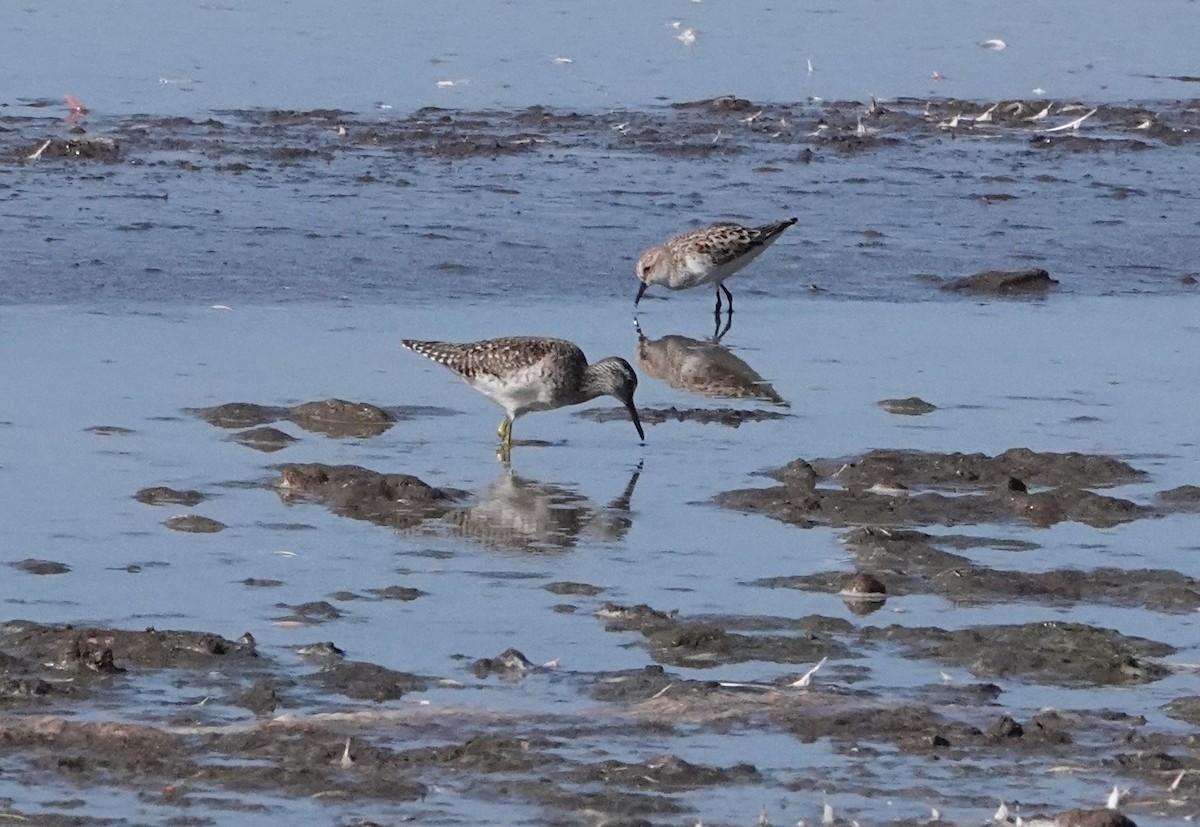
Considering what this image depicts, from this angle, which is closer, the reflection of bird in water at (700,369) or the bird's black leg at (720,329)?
the reflection of bird in water at (700,369)

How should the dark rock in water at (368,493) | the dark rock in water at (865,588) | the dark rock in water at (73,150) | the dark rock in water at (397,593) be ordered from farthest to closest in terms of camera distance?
the dark rock in water at (73,150), the dark rock in water at (368,493), the dark rock in water at (865,588), the dark rock in water at (397,593)

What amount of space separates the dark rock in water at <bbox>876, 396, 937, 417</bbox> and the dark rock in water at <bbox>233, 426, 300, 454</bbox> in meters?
3.28

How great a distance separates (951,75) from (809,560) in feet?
55.5

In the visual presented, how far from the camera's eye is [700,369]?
1394 cm

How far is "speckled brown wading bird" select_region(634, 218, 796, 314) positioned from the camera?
50.7 feet

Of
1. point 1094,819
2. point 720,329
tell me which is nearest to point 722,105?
point 720,329

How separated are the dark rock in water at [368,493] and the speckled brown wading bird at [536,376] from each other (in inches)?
48.2

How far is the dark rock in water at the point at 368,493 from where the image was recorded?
10.2 meters

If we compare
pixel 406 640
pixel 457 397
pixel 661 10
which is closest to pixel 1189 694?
pixel 406 640

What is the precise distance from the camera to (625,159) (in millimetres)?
20047

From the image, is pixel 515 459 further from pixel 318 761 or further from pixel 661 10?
pixel 661 10

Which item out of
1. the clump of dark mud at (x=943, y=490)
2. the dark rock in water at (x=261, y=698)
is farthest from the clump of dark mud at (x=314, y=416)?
the dark rock in water at (x=261, y=698)

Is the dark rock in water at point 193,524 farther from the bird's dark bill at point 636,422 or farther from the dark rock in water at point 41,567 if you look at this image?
the bird's dark bill at point 636,422

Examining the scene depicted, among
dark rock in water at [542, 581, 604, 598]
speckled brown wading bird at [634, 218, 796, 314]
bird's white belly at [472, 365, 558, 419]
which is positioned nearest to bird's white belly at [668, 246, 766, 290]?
speckled brown wading bird at [634, 218, 796, 314]
